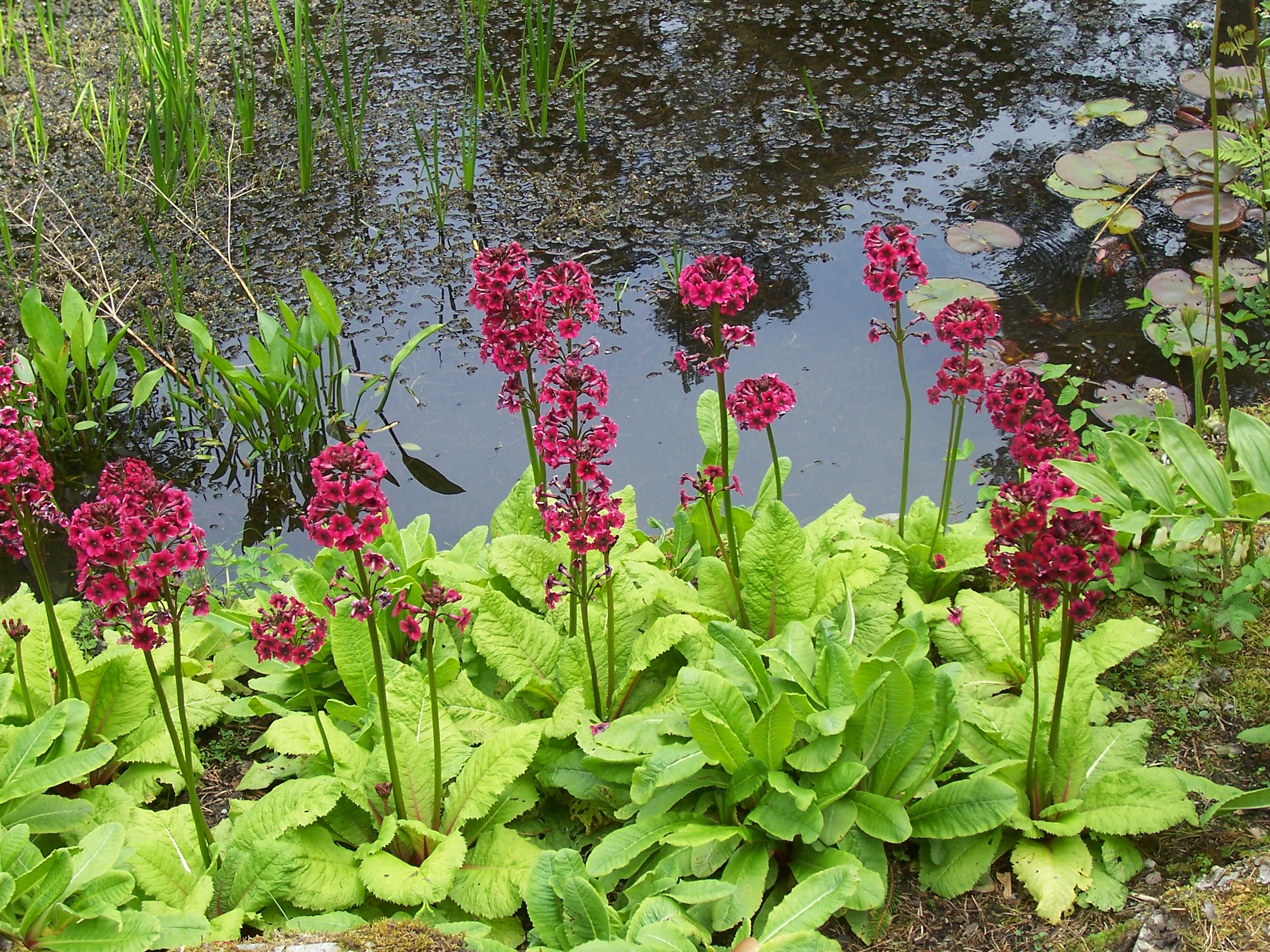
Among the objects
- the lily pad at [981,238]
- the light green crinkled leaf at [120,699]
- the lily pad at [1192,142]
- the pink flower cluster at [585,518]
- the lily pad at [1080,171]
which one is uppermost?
the pink flower cluster at [585,518]

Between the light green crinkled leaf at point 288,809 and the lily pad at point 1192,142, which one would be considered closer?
the light green crinkled leaf at point 288,809

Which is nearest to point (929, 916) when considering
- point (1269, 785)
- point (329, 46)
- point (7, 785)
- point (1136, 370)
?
point (1269, 785)

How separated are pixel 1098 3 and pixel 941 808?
6.23 metres

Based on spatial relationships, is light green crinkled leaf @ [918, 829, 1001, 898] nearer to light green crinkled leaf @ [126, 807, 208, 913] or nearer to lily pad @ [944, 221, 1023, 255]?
light green crinkled leaf @ [126, 807, 208, 913]

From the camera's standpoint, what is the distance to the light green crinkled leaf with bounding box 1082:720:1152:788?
110 inches

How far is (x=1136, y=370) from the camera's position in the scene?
471cm

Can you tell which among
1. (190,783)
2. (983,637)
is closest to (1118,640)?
(983,637)

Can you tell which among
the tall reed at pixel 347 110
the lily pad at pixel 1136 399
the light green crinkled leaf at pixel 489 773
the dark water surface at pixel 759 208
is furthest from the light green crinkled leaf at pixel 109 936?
the tall reed at pixel 347 110

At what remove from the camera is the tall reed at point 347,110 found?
18.4 feet

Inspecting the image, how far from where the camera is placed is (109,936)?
→ 7.98 feet

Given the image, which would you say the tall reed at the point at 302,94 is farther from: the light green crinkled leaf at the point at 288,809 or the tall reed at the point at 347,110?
the light green crinkled leaf at the point at 288,809

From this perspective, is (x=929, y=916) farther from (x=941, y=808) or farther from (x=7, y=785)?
(x=7, y=785)

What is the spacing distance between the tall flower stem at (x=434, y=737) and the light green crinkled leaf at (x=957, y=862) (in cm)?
121

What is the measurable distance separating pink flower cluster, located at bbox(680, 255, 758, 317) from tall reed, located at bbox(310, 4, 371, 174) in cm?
329
